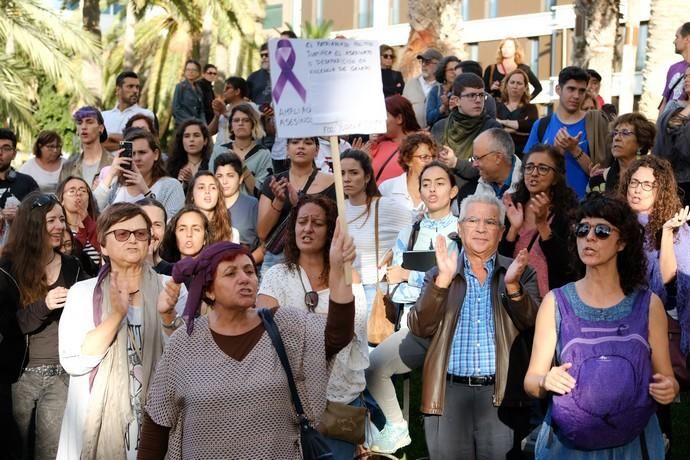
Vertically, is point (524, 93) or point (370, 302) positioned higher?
point (524, 93)

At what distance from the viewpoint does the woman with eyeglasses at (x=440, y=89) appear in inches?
580

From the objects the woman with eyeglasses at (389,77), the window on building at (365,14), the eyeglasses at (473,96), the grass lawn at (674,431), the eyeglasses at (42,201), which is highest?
the window on building at (365,14)

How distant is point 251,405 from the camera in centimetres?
601

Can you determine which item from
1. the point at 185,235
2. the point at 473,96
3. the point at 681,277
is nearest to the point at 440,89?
the point at 473,96

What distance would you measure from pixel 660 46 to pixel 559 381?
11.4 m

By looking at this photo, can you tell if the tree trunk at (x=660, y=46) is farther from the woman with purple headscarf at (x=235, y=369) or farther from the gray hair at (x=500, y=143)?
the woman with purple headscarf at (x=235, y=369)

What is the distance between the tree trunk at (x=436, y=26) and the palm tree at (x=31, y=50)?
6.60 meters

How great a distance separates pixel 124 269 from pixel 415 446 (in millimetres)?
3110

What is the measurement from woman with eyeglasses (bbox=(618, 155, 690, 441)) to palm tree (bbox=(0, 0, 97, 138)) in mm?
15133

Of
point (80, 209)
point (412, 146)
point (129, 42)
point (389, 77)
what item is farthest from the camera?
point (129, 42)

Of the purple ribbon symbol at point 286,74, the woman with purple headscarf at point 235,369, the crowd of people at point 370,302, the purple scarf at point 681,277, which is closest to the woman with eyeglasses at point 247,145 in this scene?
the crowd of people at point 370,302

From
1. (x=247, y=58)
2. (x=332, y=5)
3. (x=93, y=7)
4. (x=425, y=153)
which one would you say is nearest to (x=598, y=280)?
(x=425, y=153)

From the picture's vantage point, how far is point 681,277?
27.3 ft

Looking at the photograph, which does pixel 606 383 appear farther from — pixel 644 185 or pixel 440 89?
pixel 440 89
